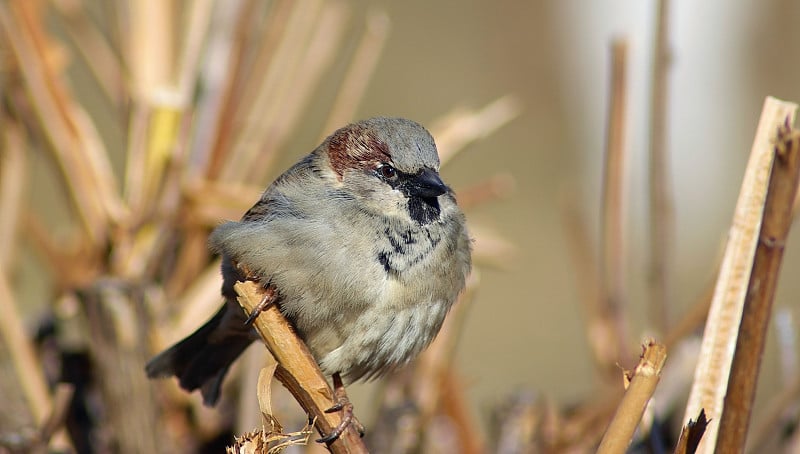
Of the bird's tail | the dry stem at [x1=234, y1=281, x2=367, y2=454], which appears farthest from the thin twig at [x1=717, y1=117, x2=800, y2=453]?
→ the bird's tail

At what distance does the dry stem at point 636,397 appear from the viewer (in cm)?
137

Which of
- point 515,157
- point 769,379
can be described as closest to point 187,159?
point 769,379

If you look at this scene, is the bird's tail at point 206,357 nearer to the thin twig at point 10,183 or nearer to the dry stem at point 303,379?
the dry stem at point 303,379

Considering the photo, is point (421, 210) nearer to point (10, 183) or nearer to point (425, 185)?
point (425, 185)

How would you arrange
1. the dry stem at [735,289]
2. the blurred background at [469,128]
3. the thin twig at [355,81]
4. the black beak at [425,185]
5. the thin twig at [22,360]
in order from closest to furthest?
the dry stem at [735,289] < the black beak at [425,185] < the thin twig at [22,360] < the blurred background at [469,128] < the thin twig at [355,81]

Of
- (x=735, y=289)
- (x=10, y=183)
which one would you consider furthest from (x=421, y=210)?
(x=10, y=183)

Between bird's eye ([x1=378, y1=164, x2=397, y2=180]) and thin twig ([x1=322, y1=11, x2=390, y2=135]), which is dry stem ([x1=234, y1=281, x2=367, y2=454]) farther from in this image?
thin twig ([x1=322, y1=11, x2=390, y2=135])

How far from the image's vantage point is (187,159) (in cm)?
277

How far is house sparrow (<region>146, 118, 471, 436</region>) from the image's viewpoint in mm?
1993

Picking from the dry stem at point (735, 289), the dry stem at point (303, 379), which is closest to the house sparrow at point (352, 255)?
the dry stem at point (303, 379)

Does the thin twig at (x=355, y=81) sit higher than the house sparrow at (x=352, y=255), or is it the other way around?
the thin twig at (x=355, y=81)

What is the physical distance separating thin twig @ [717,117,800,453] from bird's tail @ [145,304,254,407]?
3.78ft

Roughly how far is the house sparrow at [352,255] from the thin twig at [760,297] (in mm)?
742

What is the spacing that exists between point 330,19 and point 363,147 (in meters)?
1.12
